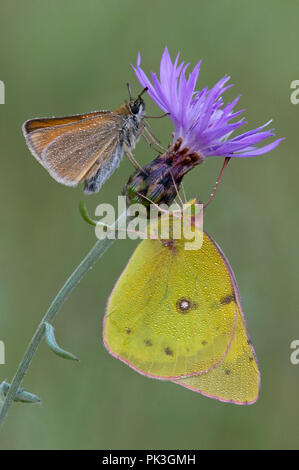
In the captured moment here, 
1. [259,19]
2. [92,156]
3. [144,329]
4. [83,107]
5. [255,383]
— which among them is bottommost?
[255,383]

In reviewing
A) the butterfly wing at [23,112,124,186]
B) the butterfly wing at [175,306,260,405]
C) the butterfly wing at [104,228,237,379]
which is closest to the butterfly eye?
the butterfly wing at [23,112,124,186]

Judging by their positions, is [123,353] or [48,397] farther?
[48,397]

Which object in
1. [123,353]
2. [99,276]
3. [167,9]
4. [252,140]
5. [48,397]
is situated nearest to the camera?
[252,140]

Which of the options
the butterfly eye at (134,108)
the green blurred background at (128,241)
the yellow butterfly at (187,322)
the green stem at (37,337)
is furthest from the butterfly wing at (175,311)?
the green blurred background at (128,241)

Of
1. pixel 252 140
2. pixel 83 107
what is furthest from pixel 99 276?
pixel 252 140

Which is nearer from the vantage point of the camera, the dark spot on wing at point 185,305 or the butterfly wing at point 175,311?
the butterfly wing at point 175,311

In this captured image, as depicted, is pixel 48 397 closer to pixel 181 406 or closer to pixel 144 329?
pixel 181 406

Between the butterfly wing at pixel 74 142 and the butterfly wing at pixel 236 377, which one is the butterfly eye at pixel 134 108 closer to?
the butterfly wing at pixel 74 142
